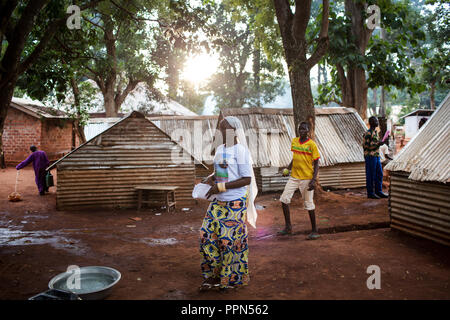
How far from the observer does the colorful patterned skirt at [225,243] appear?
3809mm

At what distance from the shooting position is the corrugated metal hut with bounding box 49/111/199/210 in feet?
27.9

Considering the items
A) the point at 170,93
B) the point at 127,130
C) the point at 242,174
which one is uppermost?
the point at 170,93

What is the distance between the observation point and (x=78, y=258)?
5.06 m

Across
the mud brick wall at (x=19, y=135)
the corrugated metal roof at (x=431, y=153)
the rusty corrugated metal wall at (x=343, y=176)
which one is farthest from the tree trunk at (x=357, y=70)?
the mud brick wall at (x=19, y=135)

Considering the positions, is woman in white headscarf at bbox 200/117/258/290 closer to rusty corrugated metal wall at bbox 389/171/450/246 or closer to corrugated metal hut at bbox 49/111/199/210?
rusty corrugated metal wall at bbox 389/171/450/246

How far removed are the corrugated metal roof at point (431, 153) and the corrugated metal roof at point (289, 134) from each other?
5.50 meters

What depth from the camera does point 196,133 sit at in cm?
1484

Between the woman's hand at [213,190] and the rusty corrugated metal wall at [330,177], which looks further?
the rusty corrugated metal wall at [330,177]

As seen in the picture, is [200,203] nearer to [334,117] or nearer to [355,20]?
[334,117]

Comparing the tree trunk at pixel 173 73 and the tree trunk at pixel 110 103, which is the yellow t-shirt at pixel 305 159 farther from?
the tree trunk at pixel 173 73

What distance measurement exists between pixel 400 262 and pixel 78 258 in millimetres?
4536

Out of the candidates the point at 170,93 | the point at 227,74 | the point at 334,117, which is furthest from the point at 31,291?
the point at 227,74

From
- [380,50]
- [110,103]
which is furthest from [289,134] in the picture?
[110,103]

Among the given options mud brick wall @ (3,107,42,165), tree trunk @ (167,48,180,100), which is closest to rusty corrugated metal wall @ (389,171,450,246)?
mud brick wall @ (3,107,42,165)
